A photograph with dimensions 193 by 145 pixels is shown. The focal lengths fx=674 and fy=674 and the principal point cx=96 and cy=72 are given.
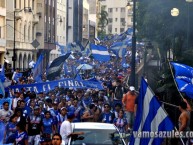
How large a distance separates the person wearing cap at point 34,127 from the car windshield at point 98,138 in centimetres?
269

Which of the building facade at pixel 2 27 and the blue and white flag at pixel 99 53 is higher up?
the building facade at pixel 2 27

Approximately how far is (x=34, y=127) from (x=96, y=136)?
9.95ft

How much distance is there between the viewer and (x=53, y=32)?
7869 cm

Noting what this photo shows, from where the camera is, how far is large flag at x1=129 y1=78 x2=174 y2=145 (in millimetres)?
9773

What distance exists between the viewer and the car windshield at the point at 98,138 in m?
13.0

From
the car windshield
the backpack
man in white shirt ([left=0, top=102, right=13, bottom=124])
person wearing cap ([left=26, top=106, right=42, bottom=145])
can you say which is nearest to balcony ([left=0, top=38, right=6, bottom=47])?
the backpack

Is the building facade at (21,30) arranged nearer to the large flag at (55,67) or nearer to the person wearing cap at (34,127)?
the large flag at (55,67)

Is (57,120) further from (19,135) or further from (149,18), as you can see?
(149,18)

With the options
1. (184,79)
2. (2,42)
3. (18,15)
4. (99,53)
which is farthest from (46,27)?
(184,79)

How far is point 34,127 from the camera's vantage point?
15898 mm

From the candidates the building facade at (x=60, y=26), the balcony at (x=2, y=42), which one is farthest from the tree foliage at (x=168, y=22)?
the building facade at (x=60, y=26)

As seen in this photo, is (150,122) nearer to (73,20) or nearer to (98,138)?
(98,138)

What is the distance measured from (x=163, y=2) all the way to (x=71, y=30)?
6712 cm

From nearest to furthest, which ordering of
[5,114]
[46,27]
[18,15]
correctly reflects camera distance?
[5,114]
[18,15]
[46,27]
